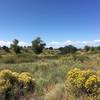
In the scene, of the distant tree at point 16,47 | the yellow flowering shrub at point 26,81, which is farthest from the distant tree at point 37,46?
the yellow flowering shrub at point 26,81


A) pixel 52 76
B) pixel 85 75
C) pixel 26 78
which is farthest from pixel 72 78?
pixel 52 76

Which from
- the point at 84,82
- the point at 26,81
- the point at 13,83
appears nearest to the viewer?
the point at 84,82

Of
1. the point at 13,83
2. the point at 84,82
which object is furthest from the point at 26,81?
the point at 84,82

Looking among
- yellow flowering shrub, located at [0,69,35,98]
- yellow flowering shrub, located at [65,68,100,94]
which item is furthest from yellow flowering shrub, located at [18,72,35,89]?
yellow flowering shrub, located at [65,68,100,94]

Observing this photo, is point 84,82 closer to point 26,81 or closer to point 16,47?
point 26,81

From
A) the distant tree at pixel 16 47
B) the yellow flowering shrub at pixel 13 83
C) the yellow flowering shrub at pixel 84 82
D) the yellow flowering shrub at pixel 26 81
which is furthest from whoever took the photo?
the distant tree at pixel 16 47

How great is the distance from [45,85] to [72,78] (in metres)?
1.68

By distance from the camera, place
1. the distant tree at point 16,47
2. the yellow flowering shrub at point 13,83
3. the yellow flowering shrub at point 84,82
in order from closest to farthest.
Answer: the yellow flowering shrub at point 84,82
the yellow flowering shrub at point 13,83
the distant tree at point 16,47

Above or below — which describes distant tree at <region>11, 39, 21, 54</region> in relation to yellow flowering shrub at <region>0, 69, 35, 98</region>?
above

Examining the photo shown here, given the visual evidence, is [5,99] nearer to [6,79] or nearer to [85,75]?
[6,79]

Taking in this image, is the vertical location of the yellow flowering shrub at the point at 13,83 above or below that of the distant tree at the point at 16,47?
below

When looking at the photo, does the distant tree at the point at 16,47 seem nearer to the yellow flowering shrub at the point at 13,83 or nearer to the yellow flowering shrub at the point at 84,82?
the yellow flowering shrub at the point at 13,83

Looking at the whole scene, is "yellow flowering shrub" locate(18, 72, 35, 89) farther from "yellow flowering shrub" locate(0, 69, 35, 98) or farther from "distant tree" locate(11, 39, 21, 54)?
"distant tree" locate(11, 39, 21, 54)

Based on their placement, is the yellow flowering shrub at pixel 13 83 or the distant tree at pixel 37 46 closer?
the yellow flowering shrub at pixel 13 83
